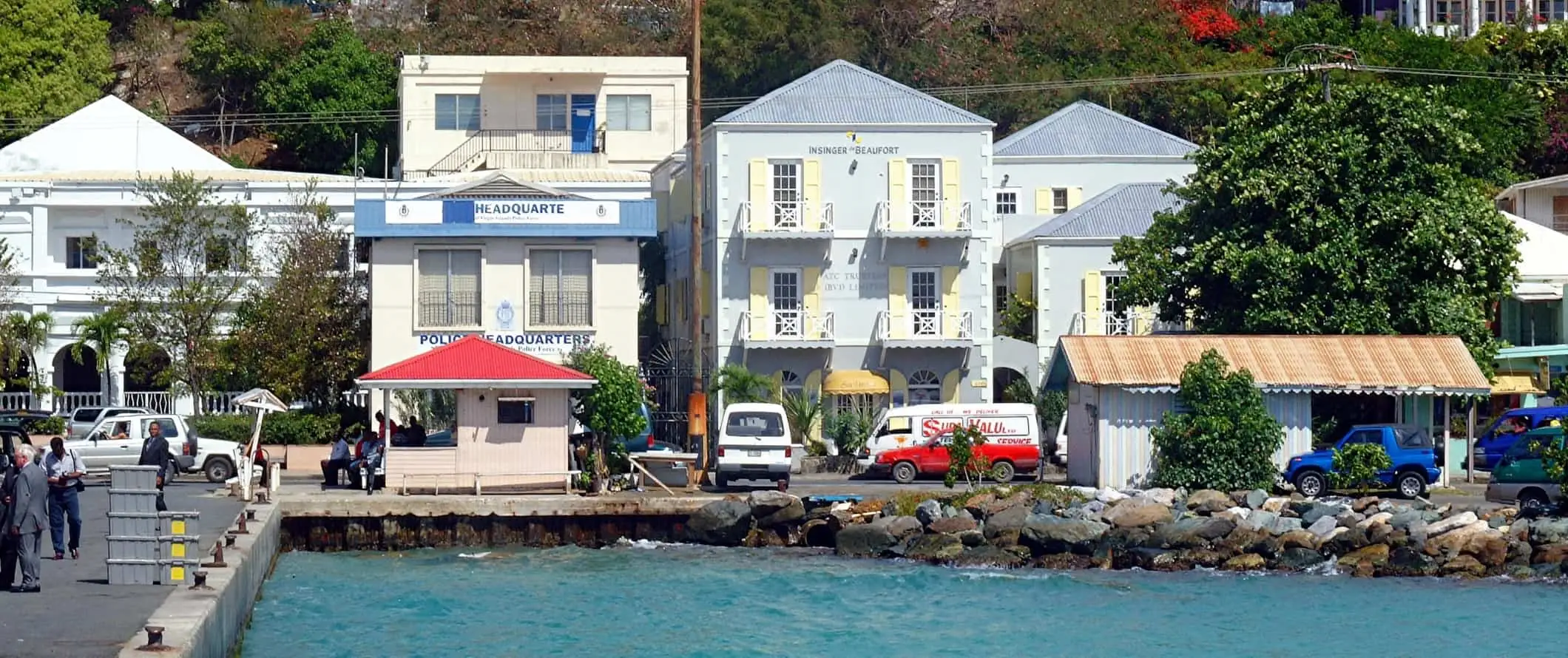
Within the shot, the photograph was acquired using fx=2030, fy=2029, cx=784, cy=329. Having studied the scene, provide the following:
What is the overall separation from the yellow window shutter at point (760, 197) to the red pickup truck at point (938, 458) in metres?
9.08

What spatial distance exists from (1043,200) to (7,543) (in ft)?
134

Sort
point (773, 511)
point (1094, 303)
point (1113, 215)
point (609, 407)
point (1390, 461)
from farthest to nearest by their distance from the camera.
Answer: point (1113, 215) < point (1094, 303) < point (609, 407) < point (1390, 461) < point (773, 511)

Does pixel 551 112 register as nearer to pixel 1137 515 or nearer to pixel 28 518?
pixel 1137 515

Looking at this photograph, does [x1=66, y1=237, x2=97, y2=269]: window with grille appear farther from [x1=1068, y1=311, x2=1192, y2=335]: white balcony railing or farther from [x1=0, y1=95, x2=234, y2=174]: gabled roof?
[x1=1068, y1=311, x2=1192, y2=335]: white balcony railing

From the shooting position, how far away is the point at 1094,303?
5347 centimetres

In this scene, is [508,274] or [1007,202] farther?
[1007,202]

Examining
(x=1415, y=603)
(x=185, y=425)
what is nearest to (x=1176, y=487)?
(x=1415, y=603)

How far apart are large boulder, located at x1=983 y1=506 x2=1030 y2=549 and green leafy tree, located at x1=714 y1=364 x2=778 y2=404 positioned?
39.8ft

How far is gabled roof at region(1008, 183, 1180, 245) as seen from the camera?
5366 cm

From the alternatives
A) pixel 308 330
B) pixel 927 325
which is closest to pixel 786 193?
pixel 927 325

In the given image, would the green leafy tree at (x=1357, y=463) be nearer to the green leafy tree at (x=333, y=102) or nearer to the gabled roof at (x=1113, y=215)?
the gabled roof at (x=1113, y=215)

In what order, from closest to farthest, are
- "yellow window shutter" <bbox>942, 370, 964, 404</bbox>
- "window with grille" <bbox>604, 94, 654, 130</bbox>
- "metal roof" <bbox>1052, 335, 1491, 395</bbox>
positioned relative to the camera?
1. "metal roof" <bbox>1052, 335, 1491, 395</bbox>
2. "yellow window shutter" <bbox>942, 370, 964, 404</bbox>
3. "window with grille" <bbox>604, 94, 654, 130</bbox>

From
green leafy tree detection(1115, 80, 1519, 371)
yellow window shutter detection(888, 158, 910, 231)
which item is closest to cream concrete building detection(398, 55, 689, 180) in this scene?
yellow window shutter detection(888, 158, 910, 231)

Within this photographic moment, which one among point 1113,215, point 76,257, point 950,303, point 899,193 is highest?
point 899,193
